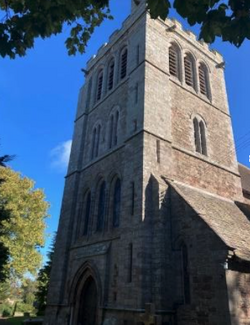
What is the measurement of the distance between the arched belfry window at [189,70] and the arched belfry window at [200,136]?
299cm

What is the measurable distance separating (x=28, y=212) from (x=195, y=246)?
1615 centimetres

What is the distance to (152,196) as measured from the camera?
11039 millimetres

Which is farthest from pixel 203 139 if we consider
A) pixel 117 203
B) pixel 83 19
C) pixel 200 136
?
pixel 83 19

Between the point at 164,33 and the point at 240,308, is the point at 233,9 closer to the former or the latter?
the point at 240,308

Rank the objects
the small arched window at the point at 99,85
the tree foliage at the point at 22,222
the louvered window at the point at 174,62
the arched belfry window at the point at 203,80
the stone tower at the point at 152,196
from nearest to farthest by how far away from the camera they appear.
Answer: the stone tower at the point at 152,196
the louvered window at the point at 174,62
the arched belfry window at the point at 203,80
the small arched window at the point at 99,85
the tree foliage at the point at 22,222

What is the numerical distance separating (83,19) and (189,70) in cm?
1460

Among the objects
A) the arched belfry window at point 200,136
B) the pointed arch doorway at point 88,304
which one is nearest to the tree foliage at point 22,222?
the pointed arch doorway at point 88,304

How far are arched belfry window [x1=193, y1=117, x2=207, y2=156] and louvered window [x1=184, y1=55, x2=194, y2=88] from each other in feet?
9.88

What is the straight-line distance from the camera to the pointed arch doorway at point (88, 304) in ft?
39.4

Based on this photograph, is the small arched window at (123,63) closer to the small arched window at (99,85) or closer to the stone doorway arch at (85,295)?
the small arched window at (99,85)

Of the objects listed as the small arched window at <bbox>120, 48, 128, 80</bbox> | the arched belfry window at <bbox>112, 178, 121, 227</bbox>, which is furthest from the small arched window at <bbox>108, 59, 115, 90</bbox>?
the arched belfry window at <bbox>112, 178, 121, 227</bbox>

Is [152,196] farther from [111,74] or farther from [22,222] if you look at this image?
[22,222]

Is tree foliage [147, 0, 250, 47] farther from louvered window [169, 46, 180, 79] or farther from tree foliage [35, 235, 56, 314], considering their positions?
tree foliage [35, 235, 56, 314]

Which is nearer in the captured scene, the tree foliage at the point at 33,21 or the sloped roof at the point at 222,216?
the tree foliage at the point at 33,21
